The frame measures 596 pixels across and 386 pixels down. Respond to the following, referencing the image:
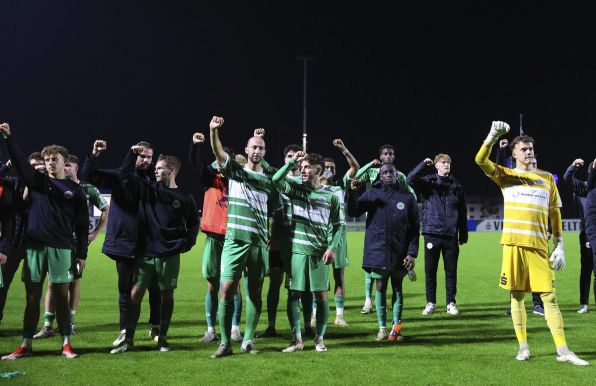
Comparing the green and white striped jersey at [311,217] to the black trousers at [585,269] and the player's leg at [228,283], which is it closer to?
the player's leg at [228,283]

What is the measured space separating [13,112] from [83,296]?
162ft

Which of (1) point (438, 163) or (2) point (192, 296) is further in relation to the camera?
(2) point (192, 296)

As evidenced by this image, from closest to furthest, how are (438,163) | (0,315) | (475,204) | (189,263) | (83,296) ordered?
(0,315)
(438,163)
(83,296)
(189,263)
(475,204)

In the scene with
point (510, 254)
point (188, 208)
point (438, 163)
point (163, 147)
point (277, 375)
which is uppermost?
point (163, 147)

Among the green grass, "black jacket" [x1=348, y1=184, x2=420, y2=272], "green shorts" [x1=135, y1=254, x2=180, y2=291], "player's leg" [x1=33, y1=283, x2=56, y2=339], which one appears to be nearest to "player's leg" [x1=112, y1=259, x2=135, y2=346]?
"green shorts" [x1=135, y1=254, x2=180, y2=291]

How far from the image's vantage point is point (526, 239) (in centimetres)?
625

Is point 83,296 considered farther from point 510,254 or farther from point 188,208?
point 510,254

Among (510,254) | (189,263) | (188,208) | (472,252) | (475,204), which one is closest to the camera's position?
(510,254)

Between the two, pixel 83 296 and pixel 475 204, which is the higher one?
pixel 475 204

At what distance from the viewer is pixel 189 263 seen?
1831 centimetres

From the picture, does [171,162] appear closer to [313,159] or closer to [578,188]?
[313,159]

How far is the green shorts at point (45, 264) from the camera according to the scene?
20.3ft

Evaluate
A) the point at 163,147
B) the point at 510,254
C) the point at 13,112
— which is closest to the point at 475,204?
the point at 163,147

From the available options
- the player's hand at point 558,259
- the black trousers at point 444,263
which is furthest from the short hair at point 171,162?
the black trousers at point 444,263
